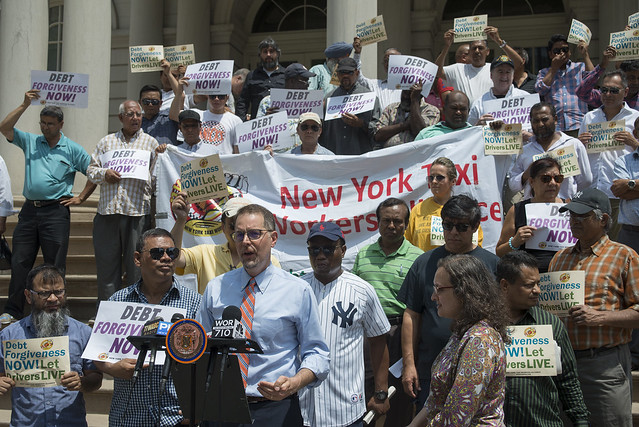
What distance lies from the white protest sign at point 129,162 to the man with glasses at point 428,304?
3647 millimetres

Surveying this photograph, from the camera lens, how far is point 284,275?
14.8 ft

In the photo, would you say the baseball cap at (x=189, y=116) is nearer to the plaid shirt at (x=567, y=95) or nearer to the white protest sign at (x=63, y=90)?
the white protest sign at (x=63, y=90)

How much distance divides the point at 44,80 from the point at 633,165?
6.25 metres

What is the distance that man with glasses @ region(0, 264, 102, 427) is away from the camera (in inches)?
206

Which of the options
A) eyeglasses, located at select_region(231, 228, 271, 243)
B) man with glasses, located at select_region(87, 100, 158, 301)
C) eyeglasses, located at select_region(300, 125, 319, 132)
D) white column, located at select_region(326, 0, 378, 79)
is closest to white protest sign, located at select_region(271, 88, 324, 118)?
eyeglasses, located at select_region(300, 125, 319, 132)

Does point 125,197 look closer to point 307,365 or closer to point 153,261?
point 153,261

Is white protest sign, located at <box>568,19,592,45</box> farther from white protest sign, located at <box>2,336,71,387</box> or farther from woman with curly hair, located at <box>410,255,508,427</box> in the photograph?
white protest sign, located at <box>2,336,71,387</box>

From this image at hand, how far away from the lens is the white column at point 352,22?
32.9 feet

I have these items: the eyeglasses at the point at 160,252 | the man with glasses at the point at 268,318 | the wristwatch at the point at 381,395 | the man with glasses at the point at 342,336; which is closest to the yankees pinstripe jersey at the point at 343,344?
the man with glasses at the point at 342,336

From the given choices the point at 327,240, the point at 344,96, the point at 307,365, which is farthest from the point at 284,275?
the point at 344,96

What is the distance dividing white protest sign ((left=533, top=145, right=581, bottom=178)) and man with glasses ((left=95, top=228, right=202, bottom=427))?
3626 mm

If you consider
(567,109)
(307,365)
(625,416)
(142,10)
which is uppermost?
(142,10)

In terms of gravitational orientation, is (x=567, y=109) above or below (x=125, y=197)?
above

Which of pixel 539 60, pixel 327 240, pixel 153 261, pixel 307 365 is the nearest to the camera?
pixel 307 365
